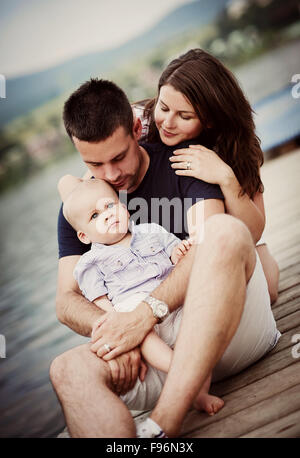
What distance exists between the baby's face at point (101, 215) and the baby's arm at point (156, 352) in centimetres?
47

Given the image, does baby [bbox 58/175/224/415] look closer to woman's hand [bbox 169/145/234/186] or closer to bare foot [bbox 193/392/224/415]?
bare foot [bbox 193/392/224/415]

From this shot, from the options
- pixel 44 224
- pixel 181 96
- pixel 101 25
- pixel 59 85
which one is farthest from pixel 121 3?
pixel 181 96

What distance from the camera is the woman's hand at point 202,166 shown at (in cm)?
205

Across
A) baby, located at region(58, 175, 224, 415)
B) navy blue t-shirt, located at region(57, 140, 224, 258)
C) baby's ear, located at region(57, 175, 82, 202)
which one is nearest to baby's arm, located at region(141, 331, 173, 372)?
baby, located at region(58, 175, 224, 415)

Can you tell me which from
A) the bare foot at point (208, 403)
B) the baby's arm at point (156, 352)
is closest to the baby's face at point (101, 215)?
the baby's arm at point (156, 352)

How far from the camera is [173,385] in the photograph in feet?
5.00

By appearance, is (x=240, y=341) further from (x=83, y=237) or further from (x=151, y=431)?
(x=83, y=237)

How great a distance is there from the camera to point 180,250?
1.92 meters

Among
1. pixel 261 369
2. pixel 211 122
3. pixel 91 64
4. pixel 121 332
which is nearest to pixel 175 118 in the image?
pixel 211 122

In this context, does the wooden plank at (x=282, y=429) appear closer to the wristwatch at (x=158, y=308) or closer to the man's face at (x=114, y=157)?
Result: the wristwatch at (x=158, y=308)

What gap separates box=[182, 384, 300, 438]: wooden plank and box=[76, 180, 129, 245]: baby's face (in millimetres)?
816

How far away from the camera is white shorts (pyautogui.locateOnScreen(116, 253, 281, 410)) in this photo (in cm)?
179
